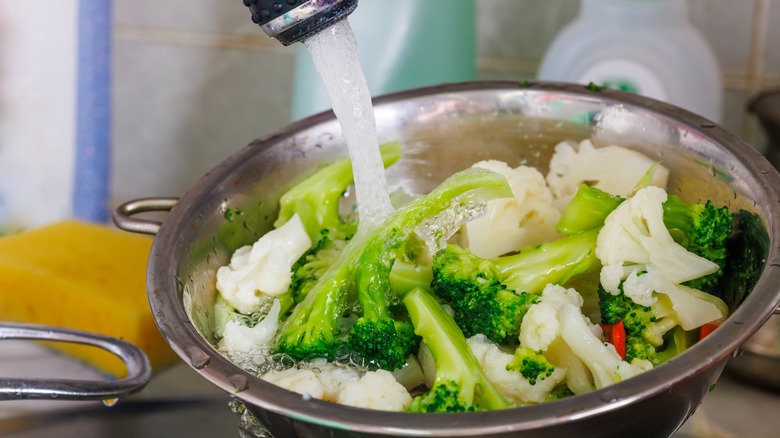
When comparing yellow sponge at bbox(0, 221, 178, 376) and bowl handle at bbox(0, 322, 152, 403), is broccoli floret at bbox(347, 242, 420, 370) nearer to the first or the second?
bowl handle at bbox(0, 322, 152, 403)

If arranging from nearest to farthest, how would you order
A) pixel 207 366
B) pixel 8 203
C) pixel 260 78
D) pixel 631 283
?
1. pixel 207 366
2. pixel 631 283
3. pixel 8 203
4. pixel 260 78

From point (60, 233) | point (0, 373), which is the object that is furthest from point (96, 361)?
point (60, 233)

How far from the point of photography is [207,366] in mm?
685

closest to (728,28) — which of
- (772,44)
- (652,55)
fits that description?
(772,44)

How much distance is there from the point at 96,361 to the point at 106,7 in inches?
23.3

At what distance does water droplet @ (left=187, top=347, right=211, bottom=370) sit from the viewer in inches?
27.0

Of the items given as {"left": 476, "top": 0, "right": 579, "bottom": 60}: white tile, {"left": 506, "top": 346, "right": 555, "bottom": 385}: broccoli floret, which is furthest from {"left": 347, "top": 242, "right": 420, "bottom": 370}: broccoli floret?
{"left": 476, "top": 0, "right": 579, "bottom": 60}: white tile

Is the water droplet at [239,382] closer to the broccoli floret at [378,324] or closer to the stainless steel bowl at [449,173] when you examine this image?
the stainless steel bowl at [449,173]

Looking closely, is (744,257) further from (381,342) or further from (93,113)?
(93,113)

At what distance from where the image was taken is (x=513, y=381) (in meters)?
0.75

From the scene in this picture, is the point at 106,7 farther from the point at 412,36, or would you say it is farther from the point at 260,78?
the point at 412,36

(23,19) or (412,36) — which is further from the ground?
(23,19)

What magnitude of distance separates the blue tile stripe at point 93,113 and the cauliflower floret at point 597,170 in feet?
2.67

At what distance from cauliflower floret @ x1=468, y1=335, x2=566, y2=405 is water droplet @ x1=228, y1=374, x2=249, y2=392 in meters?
0.21
